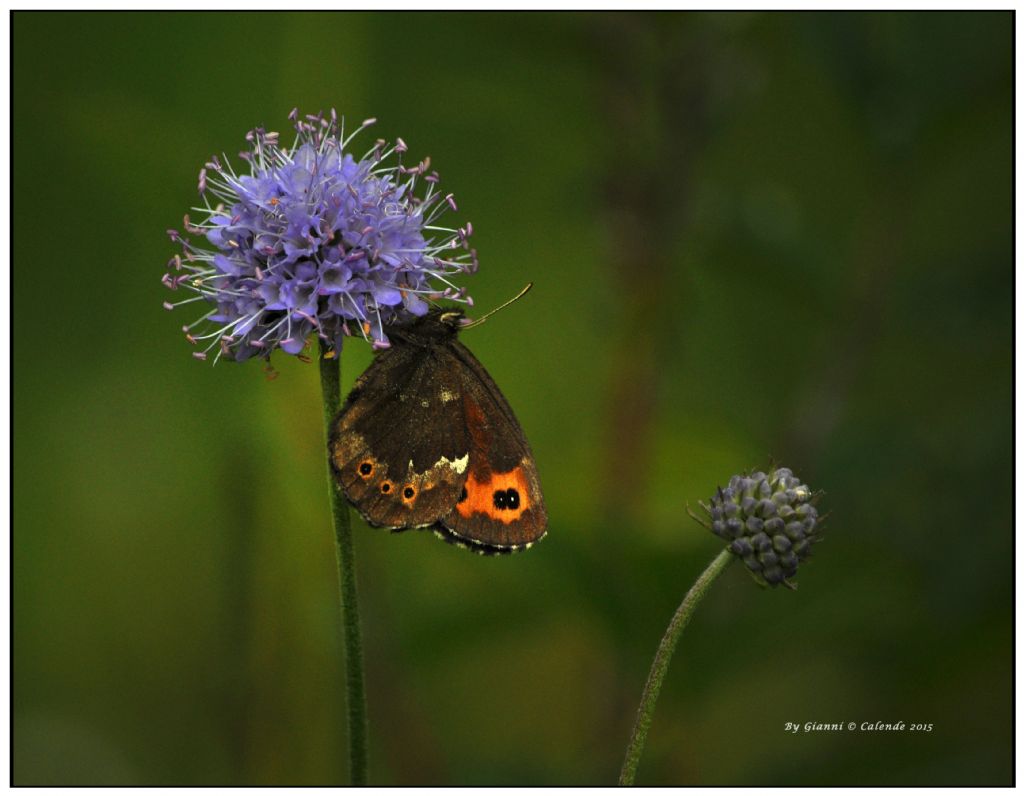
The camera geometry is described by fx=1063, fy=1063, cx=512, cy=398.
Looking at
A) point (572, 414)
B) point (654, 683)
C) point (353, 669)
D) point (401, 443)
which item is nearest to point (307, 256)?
point (401, 443)

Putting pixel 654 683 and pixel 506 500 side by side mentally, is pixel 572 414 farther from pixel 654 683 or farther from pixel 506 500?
pixel 654 683

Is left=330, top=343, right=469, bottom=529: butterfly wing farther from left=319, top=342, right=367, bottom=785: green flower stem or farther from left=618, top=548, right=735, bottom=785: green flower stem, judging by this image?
left=618, top=548, right=735, bottom=785: green flower stem

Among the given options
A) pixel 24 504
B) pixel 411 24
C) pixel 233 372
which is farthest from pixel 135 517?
pixel 411 24

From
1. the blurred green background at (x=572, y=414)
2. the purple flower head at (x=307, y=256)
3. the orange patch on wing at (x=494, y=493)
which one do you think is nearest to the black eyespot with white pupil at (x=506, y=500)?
the orange patch on wing at (x=494, y=493)

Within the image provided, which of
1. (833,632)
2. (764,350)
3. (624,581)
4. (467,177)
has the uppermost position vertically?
(467,177)

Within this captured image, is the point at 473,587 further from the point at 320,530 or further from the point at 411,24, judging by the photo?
the point at 411,24

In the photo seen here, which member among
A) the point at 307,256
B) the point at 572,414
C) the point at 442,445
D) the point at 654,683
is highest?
the point at 307,256
